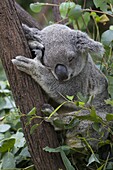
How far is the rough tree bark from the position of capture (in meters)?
2.37

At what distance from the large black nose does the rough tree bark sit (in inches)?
7.5

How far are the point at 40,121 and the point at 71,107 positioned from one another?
0.42m

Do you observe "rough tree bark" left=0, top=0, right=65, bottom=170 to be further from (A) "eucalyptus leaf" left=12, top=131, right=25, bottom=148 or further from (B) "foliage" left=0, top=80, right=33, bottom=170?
(A) "eucalyptus leaf" left=12, top=131, right=25, bottom=148

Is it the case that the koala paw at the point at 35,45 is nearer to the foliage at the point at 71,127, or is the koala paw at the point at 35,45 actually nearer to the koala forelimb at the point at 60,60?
the koala forelimb at the point at 60,60

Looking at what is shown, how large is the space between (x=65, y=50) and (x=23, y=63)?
0.35 metres

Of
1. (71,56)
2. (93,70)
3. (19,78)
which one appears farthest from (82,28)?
(19,78)

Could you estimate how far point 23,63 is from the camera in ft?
7.95

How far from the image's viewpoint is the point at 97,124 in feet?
8.09

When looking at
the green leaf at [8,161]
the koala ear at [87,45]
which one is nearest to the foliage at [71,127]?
the green leaf at [8,161]

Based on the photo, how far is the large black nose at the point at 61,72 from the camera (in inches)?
103

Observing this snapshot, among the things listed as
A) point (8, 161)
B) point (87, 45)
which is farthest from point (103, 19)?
point (8, 161)

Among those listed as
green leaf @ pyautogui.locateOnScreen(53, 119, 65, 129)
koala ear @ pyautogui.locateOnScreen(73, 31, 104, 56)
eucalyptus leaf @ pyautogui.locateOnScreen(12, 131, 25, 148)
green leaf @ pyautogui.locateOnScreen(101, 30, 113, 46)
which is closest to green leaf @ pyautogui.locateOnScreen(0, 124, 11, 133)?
eucalyptus leaf @ pyautogui.locateOnScreen(12, 131, 25, 148)

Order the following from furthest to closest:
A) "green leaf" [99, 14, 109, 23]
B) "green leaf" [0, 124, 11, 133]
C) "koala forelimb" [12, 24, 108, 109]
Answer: "green leaf" [99, 14, 109, 23]
"green leaf" [0, 124, 11, 133]
"koala forelimb" [12, 24, 108, 109]

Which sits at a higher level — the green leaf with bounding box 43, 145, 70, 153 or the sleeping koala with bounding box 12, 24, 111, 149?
the sleeping koala with bounding box 12, 24, 111, 149
